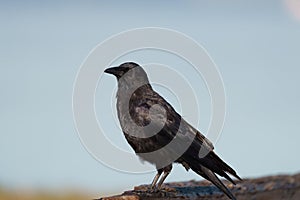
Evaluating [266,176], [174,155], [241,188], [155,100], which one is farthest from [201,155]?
[266,176]

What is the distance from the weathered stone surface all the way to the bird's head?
156 centimetres

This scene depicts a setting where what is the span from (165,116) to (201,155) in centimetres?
72

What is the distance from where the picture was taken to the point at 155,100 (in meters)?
8.91

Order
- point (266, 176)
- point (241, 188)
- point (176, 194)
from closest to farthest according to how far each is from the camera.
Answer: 1. point (176, 194)
2. point (241, 188)
3. point (266, 176)

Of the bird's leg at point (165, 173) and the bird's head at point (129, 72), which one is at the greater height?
the bird's head at point (129, 72)

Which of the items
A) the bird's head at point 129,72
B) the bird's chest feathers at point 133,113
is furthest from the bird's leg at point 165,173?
the bird's head at point 129,72

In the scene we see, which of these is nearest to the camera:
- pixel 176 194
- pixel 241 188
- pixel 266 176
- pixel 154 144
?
pixel 154 144

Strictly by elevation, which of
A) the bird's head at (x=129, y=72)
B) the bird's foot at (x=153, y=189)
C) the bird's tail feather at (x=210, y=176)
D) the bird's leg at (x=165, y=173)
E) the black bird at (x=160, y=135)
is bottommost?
the bird's tail feather at (x=210, y=176)

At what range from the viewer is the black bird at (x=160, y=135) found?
857 centimetres

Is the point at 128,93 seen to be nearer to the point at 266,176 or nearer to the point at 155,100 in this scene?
the point at 155,100

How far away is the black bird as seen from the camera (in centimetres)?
857

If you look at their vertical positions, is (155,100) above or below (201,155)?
above

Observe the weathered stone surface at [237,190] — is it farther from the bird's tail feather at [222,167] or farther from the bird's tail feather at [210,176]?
the bird's tail feather at [222,167]

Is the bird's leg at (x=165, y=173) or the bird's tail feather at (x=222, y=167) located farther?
the bird's leg at (x=165, y=173)
